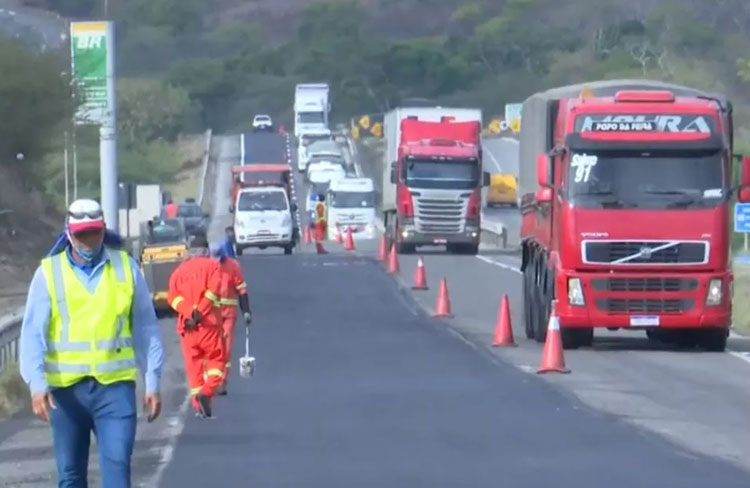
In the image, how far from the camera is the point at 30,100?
53.7m

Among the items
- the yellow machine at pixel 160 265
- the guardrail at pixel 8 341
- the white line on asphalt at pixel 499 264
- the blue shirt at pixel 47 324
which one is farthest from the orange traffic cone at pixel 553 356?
the white line on asphalt at pixel 499 264

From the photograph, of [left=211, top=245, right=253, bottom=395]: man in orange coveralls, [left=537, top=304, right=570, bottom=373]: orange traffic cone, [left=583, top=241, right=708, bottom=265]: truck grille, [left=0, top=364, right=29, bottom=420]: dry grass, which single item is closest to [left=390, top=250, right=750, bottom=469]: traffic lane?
[left=537, top=304, right=570, bottom=373]: orange traffic cone

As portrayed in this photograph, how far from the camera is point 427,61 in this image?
6462 inches

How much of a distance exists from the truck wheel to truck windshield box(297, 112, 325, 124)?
280 ft

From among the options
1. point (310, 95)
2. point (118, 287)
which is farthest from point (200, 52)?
point (118, 287)

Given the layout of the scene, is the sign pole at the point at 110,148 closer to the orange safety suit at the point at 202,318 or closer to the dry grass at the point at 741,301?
the dry grass at the point at 741,301

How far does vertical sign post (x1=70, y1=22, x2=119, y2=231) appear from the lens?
43312 millimetres

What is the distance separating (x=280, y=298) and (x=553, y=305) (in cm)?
1377

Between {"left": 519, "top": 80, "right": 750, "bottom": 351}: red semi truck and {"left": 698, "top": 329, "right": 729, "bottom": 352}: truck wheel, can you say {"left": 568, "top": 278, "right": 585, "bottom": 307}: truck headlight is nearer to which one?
{"left": 519, "top": 80, "right": 750, "bottom": 351}: red semi truck

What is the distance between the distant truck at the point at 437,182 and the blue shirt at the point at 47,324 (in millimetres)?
41615

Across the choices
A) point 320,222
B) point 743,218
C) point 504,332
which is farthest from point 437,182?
point 504,332

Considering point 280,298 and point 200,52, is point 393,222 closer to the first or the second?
point 280,298

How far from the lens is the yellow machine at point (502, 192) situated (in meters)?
88.8

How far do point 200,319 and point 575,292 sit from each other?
23.8 ft
